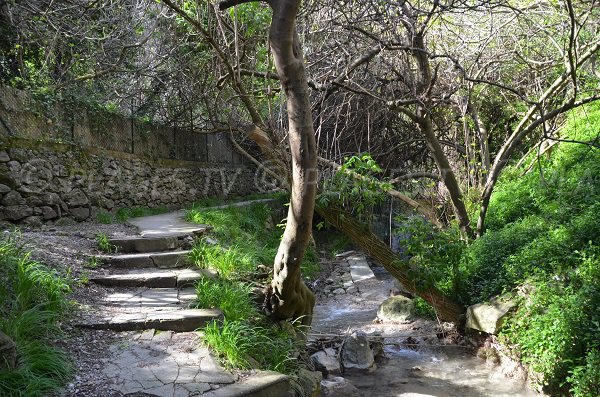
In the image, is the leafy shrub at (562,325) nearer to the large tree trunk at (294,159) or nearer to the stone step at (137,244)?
the large tree trunk at (294,159)

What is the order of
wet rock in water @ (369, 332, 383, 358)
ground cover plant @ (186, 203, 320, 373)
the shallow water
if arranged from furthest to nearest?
1. wet rock in water @ (369, 332, 383, 358)
2. the shallow water
3. ground cover plant @ (186, 203, 320, 373)

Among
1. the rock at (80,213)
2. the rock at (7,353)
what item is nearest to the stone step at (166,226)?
the rock at (80,213)

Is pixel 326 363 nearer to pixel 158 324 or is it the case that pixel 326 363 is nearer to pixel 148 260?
pixel 158 324

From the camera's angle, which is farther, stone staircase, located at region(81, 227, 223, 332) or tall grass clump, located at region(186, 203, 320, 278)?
tall grass clump, located at region(186, 203, 320, 278)

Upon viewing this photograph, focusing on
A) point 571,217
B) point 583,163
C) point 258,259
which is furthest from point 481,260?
point 258,259

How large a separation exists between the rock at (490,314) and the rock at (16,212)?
19.4ft

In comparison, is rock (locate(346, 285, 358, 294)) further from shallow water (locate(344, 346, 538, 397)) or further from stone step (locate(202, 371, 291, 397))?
stone step (locate(202, 371, 291, 397))

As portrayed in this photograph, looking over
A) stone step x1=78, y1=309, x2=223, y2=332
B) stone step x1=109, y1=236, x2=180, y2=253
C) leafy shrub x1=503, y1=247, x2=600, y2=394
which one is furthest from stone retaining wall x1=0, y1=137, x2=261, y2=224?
leafy shrub x1=503, y1=247, x2=600, y2=394

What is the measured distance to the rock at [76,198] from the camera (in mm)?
7207

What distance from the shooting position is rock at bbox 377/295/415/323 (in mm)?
7102

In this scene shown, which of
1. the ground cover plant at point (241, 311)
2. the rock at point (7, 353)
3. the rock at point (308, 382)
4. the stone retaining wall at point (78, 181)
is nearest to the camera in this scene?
the rock at point (7, 353)

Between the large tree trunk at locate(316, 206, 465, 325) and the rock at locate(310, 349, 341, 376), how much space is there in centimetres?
138

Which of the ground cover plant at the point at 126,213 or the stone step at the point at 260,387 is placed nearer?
the stone step at the point at 260,387

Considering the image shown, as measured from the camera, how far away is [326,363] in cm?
529
